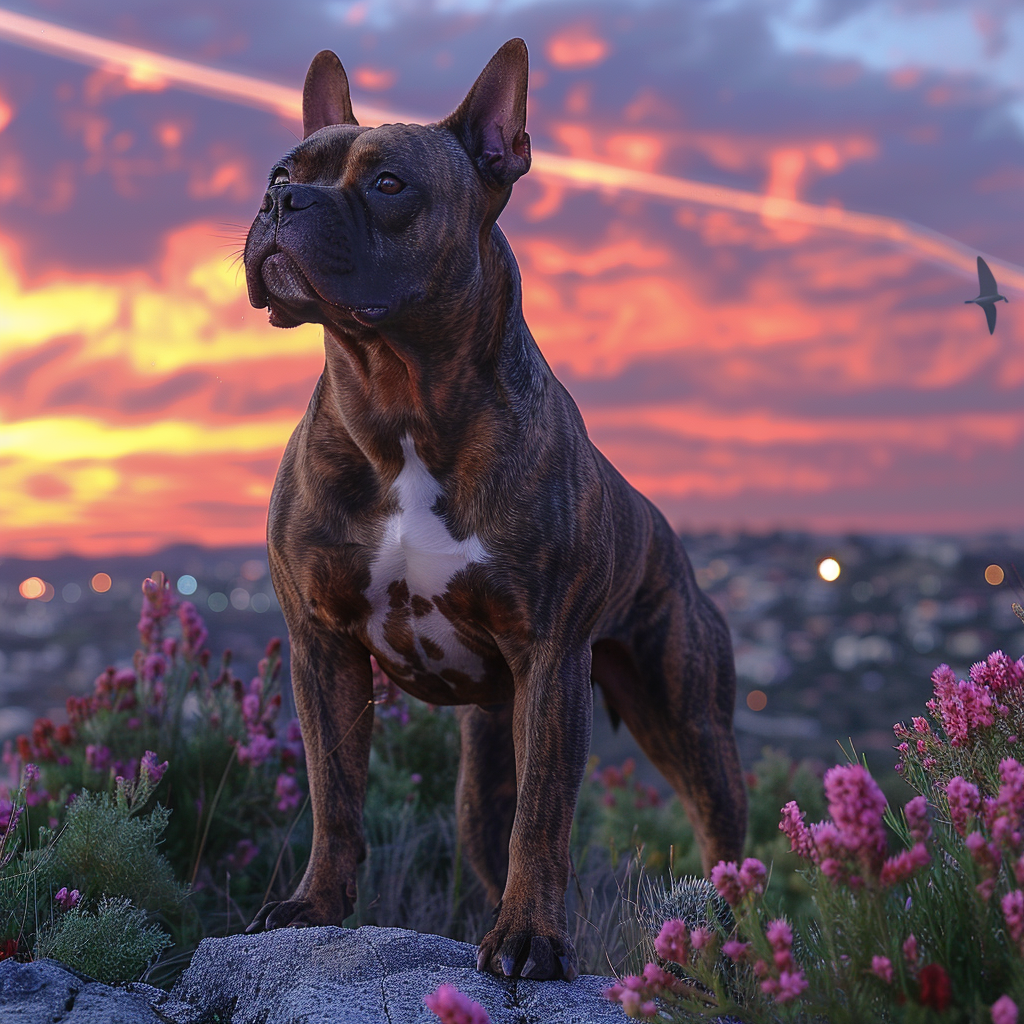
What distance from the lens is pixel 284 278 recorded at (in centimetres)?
354

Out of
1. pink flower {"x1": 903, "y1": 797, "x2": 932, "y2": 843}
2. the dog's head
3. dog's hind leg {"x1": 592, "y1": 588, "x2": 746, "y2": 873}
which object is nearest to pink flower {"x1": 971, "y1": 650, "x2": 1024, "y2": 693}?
pink flower {"x1": 903, "y1": 797, "x2": 932, "y2": 843}

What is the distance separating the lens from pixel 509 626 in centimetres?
368

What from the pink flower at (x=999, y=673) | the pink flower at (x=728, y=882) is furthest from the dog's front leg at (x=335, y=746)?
the pink flower at (x=999, y=673)

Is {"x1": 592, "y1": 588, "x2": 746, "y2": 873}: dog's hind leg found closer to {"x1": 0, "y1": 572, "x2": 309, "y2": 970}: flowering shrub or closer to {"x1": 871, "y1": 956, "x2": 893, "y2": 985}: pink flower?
{"x1": 0, "y1": 572, "x2": 309, "y2": 970}: flowering shrub

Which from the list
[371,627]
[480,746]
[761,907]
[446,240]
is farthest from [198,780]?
[761,907]

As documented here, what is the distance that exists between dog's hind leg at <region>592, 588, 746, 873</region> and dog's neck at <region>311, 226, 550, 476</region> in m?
1.37

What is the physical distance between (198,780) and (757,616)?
1579 inches

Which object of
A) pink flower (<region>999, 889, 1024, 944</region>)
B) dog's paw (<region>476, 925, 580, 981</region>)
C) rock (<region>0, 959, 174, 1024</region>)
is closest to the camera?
pink flower (<region>999, 889, 1024, 944</region>)

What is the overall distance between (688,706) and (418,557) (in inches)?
67.1

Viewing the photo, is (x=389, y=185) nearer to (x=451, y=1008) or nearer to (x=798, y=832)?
(x=798, y=832)

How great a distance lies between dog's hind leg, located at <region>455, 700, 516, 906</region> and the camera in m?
4.82

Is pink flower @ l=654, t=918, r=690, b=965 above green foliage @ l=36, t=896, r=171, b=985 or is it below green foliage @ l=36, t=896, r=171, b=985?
above

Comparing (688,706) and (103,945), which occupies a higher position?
(688,706)

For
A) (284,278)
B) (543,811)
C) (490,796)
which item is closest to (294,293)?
(284,278)
